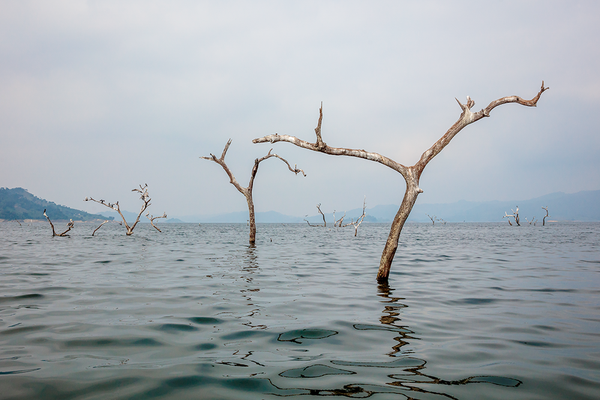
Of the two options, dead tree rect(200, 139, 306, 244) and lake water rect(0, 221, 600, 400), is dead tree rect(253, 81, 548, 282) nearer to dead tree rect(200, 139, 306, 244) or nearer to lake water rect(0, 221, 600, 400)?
lake water rect(0, 221, 600, 400)

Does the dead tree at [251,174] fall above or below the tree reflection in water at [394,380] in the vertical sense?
above

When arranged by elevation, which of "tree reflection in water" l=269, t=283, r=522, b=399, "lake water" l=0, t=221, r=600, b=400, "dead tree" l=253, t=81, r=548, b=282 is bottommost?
"lake water" l=0, t=221, r=600, b=400

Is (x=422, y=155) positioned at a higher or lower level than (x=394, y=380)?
higher

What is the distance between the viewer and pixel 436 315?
7.02 meters

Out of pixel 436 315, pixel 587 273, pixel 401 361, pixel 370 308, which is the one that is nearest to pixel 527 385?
pixel 401 361

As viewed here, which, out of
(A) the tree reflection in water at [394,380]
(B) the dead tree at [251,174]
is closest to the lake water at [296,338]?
(A) the tree reflection in water at [394,380]

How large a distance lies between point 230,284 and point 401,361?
267 inches

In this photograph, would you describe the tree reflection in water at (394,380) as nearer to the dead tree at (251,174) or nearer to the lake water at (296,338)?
the lake water at (296,338)

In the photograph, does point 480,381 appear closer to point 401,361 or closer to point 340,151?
point 401,361

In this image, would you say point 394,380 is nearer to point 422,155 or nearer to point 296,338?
point 296,338

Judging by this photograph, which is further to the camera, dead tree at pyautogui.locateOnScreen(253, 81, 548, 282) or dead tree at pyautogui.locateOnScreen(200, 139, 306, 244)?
dead tree at pyautogui.locateOnScreen(200, 139, 306, 244)

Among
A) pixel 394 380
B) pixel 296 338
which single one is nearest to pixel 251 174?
pixel 296 338

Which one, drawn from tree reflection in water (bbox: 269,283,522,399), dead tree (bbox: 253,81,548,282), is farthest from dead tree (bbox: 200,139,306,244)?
tree reflection in water (bbox: 269,283,522,399)

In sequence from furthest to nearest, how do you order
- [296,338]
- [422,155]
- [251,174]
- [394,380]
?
[251,174], [422,155], [296,338], [394,380]
